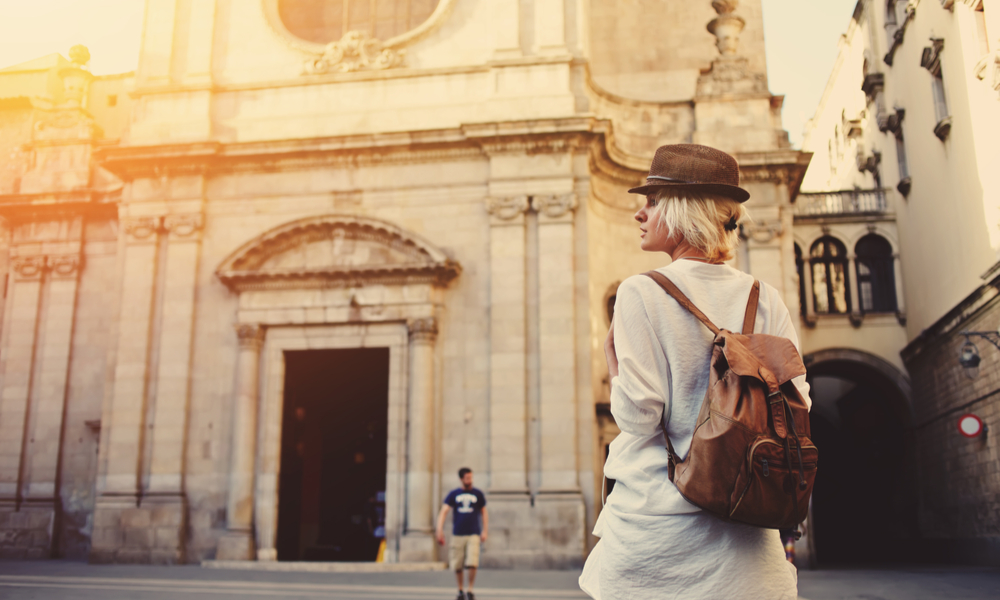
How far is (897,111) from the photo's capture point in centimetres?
2625

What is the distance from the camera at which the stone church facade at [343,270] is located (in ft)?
62.4

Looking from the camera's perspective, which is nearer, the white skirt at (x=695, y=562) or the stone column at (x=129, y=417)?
the white skirt at (x=695, y=562)

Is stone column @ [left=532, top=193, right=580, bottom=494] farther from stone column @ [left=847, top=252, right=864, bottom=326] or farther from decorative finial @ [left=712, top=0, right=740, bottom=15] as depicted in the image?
stone column @ [left=847, top=252, right=864, bottom=326]

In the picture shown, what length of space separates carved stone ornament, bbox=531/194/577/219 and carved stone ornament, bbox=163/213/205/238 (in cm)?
824

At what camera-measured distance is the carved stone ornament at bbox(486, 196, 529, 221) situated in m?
19.8

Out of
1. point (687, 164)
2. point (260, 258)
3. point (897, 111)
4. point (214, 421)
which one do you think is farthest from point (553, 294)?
point (687, 164)

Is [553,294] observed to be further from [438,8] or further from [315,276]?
[438,8]

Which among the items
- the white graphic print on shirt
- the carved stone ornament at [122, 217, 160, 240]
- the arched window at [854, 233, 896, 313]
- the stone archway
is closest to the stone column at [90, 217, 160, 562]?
the carved stone ornament at [122, 217, 160, 240]

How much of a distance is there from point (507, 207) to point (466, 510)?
858cm

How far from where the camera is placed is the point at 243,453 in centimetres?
1941

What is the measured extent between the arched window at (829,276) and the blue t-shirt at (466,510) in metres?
17.7

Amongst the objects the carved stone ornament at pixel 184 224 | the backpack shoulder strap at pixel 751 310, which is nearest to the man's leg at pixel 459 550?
the backpack shoulder strap at pixel 751 310

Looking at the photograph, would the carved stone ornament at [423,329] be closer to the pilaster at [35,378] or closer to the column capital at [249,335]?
the column capital at [249,335]

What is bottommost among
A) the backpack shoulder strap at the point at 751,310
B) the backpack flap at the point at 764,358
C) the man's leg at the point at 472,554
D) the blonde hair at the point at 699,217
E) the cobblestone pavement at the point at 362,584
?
the cobblestone pavement at the point at 362,584
